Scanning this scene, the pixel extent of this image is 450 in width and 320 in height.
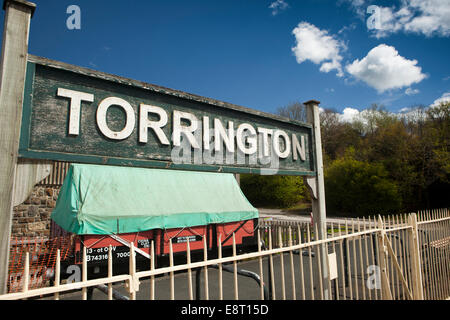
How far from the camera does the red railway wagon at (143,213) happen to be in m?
5.29

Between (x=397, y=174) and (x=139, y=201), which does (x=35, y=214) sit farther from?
(x=397, y=174)

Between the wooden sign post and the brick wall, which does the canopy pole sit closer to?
the wooden sign post

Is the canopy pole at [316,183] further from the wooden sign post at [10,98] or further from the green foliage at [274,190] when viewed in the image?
the green foliage at [274,190]

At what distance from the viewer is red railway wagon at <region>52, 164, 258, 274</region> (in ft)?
17.4

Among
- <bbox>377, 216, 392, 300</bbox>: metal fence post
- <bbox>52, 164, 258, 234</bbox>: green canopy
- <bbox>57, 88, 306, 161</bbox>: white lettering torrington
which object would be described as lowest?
<bbox>377, 216, 392, 300</bbox>: metal fence post

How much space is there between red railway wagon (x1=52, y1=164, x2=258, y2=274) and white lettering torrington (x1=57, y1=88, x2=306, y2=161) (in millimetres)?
1893

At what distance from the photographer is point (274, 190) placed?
32312 mm

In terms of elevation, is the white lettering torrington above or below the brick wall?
above

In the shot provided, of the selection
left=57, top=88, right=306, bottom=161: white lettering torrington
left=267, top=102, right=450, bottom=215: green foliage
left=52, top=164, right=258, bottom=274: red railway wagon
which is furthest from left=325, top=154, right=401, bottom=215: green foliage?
left=57, top=88, right=306, bottom=161: white lettering torrington

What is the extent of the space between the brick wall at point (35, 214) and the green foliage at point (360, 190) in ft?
77.6

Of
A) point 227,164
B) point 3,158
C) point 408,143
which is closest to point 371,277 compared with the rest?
point 227,164
